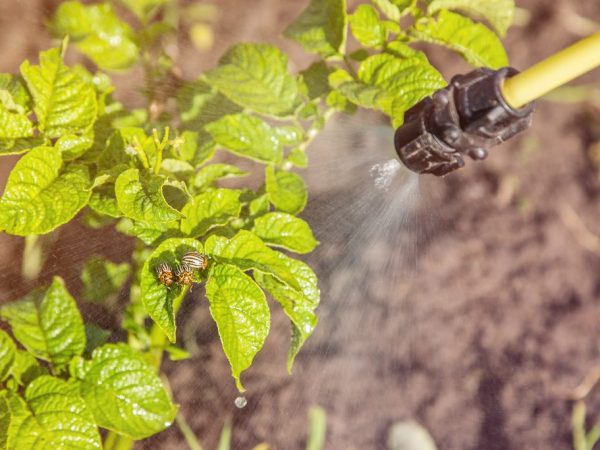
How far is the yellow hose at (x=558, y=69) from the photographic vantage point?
67cm

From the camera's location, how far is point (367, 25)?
39.7 inches

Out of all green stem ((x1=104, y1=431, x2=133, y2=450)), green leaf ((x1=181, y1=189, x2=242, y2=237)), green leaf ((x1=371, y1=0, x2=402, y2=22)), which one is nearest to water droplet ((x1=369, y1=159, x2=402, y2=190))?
green leaf ((x1=371, y1=0, x2=402, y2=22))

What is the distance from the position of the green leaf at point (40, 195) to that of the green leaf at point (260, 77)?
1.07 feet

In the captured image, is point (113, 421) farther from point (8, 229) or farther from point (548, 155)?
point (548, 155)

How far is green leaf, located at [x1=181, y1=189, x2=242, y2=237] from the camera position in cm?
90

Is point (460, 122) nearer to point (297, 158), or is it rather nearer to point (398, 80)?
point (398, 80)

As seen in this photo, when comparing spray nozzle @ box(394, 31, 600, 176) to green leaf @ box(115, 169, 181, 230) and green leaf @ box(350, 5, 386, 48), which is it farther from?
green leaf @ box(115, 169, 181, 230)

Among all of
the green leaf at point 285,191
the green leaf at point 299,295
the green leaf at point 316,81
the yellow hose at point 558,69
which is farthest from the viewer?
the green leaf at point 316,81

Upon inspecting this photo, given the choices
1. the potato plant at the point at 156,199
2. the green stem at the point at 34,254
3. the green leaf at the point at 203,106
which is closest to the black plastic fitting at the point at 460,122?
the potato plant at the point at 156,199

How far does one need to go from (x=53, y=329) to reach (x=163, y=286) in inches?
11.4

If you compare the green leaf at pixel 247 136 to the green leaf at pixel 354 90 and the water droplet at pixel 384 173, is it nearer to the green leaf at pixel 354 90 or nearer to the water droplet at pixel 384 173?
the green leaf at pixel 354 90

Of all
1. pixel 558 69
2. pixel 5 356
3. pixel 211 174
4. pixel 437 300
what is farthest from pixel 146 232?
pixel 437 300

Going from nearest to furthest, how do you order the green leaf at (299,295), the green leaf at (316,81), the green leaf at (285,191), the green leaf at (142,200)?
the green leaf at (142,200) → the green leaf at (299,295) → the green leaf at (285,191) → the green leaf at (316,81)

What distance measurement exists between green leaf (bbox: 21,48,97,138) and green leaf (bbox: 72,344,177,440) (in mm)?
369
